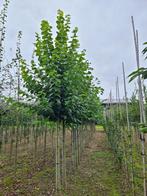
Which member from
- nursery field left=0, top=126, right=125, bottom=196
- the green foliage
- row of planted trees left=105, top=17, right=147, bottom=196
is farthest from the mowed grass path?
the green foliage

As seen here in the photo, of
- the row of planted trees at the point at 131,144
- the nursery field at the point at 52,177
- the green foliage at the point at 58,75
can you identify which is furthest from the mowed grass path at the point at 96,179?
the green foliage at the point at 58,75

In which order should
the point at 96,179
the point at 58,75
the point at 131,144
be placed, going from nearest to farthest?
the point at 58,75, the point at 131,144, the point at 96,179

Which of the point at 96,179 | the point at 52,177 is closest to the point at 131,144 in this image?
the point at 96,179

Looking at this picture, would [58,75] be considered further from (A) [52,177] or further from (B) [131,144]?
(A) [52,177]

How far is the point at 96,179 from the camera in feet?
27.2

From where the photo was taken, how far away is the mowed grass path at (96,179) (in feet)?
23.7

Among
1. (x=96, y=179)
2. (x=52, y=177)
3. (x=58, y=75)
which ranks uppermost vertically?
(x=58, y=75)

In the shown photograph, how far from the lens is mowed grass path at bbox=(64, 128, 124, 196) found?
722 cm

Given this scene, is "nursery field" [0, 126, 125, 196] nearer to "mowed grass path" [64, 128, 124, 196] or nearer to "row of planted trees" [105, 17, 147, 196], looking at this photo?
"mowed grass path" [64, 128, 124, 196]

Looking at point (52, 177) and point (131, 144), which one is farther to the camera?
point (52, 177)

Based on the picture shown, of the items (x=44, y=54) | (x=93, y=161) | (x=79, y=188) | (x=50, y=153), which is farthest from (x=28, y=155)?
(x=44, y=54)

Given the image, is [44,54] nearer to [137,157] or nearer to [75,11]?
[75,11]

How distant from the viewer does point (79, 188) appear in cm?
Answer: 735

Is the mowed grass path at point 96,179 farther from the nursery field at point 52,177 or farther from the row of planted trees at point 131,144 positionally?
the row of planted trees at point 131,144
